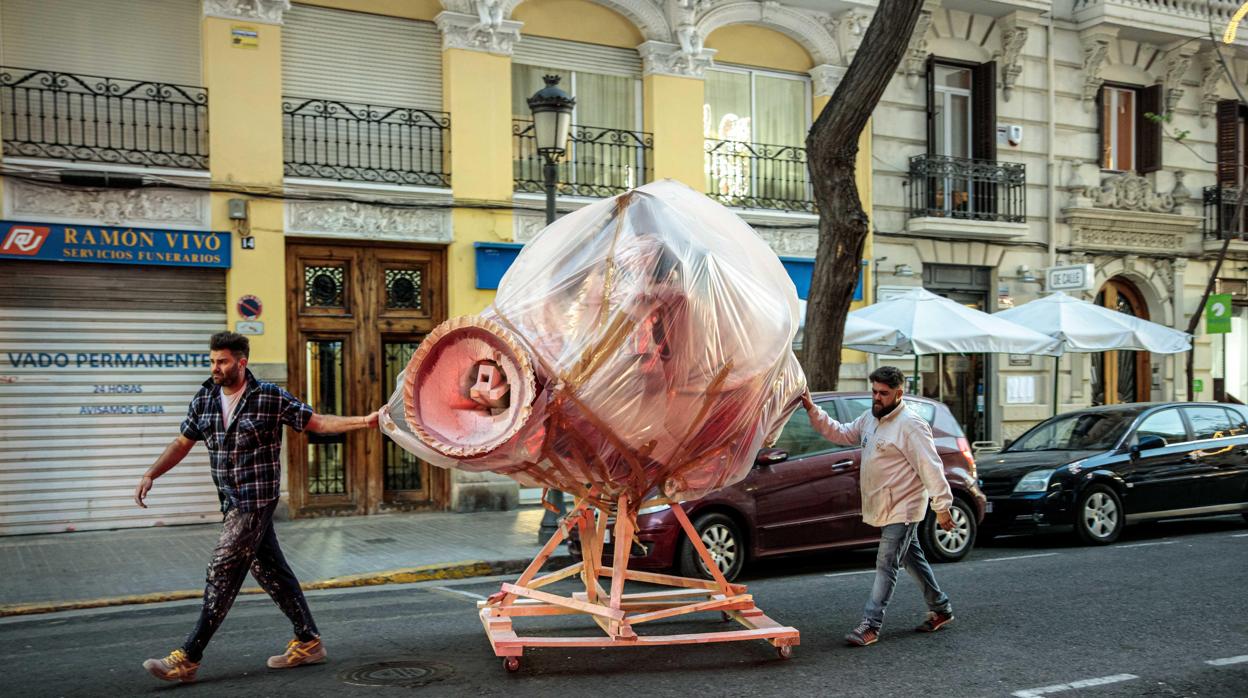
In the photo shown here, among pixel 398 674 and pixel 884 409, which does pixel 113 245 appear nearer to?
pixel 398 674

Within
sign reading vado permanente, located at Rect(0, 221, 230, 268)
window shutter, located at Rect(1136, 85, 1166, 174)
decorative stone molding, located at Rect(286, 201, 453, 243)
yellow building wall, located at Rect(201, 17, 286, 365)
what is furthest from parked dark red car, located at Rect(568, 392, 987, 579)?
window shutter, located at Rect(1136, 85, 1166, 174)

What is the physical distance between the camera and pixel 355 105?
14789 mm

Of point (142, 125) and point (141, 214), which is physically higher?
point (142, 125)

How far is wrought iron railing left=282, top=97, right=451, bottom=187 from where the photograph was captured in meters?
14.5

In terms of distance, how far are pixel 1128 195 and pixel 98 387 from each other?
690 inches

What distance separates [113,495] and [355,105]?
5.70 metres

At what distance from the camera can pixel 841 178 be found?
1202 centimetres

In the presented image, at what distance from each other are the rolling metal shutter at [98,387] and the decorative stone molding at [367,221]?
1.22m

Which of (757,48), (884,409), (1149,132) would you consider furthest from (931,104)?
(884,409)

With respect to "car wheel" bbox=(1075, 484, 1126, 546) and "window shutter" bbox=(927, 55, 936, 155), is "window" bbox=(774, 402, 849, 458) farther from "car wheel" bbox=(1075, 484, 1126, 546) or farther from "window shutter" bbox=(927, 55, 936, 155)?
"window shutter" bbox=(927, 55, 936, 155)

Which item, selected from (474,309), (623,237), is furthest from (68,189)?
(623,237)

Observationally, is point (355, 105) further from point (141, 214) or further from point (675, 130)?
point (675, 130)

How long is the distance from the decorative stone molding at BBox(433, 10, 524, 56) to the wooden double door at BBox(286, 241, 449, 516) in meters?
2.85

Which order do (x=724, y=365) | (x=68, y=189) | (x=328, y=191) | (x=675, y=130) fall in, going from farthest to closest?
(x=675, y=130), (x=328, y=191), (x=68, y=189), (x=724, y=365)
